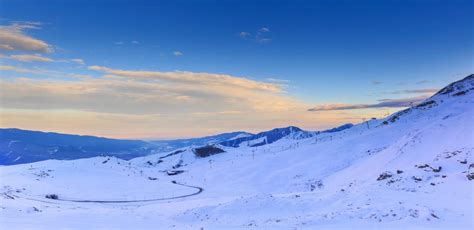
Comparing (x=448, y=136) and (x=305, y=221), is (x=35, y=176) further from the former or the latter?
(x=448, y=136)

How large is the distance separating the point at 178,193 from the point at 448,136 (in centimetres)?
6018

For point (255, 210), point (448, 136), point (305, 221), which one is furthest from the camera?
point (448, 136)

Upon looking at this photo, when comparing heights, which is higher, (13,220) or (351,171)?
(13,220)

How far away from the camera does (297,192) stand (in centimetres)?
7312

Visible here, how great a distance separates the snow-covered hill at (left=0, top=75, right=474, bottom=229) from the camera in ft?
89.5

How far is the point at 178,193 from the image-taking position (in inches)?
3472

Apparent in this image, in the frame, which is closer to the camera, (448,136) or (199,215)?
(199,215)

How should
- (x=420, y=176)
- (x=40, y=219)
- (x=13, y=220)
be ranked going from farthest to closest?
1. (x=420, y=176)
2. (x=40, y=219)
3. (x=13, y=220)

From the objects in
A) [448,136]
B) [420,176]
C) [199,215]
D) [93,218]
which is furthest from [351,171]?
[93,218]

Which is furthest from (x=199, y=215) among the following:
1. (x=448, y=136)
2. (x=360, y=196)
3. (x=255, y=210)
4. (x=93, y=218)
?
(x=448, y=136)

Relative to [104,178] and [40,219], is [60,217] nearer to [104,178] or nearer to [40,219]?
[40,219]

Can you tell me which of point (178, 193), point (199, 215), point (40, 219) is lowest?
point (178, 193)

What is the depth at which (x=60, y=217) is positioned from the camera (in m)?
27.3

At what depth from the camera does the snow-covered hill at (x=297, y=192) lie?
27281 millimetres
